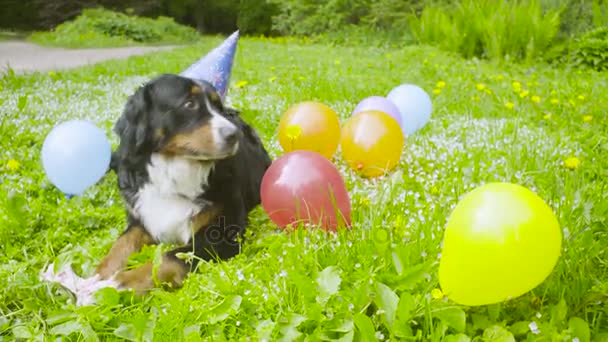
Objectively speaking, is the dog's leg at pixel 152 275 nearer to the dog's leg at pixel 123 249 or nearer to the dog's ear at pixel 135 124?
the dog's leg at pixel 123 249

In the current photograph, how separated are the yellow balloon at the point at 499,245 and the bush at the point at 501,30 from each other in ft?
26.4

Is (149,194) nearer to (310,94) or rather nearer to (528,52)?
(310,94)

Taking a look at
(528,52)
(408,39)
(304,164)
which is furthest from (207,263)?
(408,39)

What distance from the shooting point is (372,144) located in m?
3.54

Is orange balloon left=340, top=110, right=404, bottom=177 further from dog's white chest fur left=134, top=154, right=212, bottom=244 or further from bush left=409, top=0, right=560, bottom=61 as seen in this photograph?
bush left=409, top=0, right=560, bottom=61

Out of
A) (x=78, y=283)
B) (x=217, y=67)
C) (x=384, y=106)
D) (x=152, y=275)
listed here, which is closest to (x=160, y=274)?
(x=152, y=275)

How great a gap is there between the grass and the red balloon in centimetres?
13

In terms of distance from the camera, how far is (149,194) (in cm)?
263

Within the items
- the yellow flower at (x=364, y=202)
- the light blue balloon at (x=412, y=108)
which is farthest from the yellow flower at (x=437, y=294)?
the light blue balloon at (x=412, y=108)

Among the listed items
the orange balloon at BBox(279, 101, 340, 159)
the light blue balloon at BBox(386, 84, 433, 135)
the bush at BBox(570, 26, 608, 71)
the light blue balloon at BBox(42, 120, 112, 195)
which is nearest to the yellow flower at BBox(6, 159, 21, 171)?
the light blue balloon at BBox(42, 120, 112, 195)

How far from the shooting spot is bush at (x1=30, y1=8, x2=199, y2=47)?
1499 cm

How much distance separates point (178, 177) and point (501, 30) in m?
8.28

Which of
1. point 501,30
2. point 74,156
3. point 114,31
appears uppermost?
point 74,156

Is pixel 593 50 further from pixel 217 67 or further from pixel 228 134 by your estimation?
pixel 228 134
